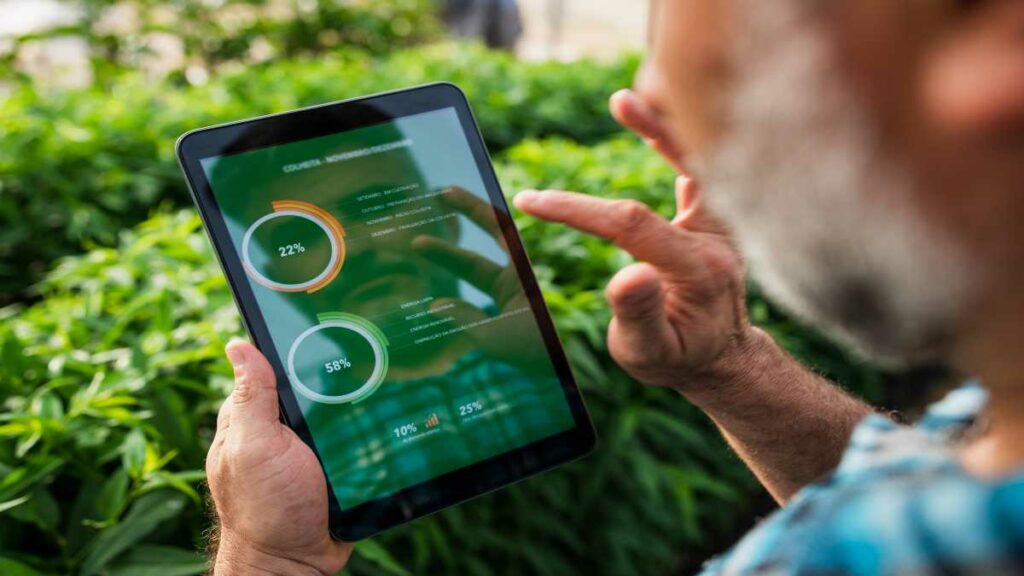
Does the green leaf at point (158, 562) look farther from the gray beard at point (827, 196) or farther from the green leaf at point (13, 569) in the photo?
the gray beard at point (827, 196)

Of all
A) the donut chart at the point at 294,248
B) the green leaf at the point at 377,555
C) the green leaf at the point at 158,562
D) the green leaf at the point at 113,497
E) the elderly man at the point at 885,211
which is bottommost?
the green leaf at the point at 377,555

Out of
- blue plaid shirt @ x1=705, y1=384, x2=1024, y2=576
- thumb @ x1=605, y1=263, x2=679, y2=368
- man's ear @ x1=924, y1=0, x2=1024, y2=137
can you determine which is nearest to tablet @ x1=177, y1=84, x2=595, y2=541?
thumb @ x1=605, y1=263, x2=679, y2=368

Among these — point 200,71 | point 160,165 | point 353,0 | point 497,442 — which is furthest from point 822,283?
point 353,0

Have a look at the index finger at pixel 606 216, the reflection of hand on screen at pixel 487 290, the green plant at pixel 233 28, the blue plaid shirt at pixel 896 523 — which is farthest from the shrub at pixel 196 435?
the green plant at pixel 233 28

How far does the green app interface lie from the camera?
138cm

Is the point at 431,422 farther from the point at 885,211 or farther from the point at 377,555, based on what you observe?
the point at 885,211

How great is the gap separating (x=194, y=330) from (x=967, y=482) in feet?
4.80

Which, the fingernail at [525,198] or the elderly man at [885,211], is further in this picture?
the fingernail at [525,198]

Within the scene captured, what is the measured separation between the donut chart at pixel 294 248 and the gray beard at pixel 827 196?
70 centimetres

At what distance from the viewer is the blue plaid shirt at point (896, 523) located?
23.9 inches

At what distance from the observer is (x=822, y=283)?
0.85 metres

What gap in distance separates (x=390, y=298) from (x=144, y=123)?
2250 mm

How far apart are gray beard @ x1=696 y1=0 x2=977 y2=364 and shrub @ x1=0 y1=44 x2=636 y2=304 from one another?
7.06ft

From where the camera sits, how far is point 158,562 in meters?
1.49
